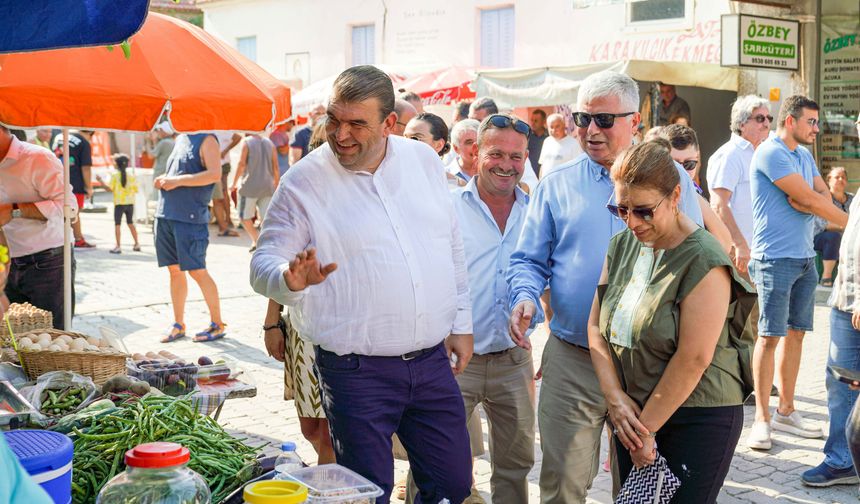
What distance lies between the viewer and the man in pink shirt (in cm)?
688

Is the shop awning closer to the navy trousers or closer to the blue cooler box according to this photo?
the navy trousers

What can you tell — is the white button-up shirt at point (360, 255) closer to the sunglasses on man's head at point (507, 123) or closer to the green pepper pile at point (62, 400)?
the sunglasses on man's head at point (507, 123)

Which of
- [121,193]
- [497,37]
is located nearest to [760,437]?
[121,193]

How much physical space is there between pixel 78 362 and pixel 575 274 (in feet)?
8.54

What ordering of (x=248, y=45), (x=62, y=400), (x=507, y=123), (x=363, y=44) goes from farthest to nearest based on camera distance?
1. (x=248, y=45)
2. (x=363, y=44)
3. (x=507, y=123)
4. (x=62, y=400)

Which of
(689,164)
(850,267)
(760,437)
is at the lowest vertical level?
(760,437)

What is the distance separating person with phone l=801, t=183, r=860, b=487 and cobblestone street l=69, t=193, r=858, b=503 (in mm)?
93

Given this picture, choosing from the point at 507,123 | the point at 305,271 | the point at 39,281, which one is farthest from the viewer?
the point at 39,281

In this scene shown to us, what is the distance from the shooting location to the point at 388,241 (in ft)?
12.2

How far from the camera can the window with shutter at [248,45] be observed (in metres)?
26.9

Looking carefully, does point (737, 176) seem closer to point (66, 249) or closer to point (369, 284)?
point (369, 284)

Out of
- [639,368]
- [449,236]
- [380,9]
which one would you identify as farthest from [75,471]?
[380,9]

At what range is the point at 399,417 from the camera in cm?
382

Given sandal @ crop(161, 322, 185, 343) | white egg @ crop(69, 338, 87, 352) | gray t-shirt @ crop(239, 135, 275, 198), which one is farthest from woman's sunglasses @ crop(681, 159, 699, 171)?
gray t-shirt @ crop(239, 135, 275, 198)
